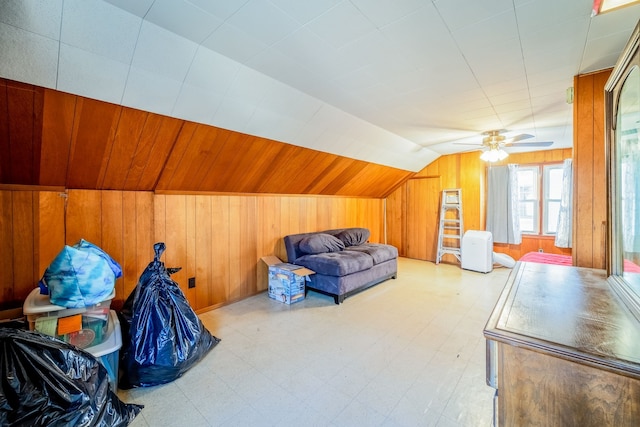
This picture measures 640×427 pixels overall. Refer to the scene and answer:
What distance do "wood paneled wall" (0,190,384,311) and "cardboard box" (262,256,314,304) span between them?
0.30 metres

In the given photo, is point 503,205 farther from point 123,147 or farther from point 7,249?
point 7,249

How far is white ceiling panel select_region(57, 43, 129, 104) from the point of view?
148cm

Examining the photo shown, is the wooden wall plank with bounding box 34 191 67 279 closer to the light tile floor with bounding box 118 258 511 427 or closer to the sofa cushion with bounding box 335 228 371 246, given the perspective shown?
the light tile floor with bounding box 118 258 511 427

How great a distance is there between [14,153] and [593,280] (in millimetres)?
3638

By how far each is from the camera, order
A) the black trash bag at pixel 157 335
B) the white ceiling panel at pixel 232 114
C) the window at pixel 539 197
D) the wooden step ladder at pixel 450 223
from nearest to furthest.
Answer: the black trash bag at pixel 157 335 < the white ceiling panel at pixel 232 114 < the window at pixel 539 197 < the wooden step ladder at pixel 450 223

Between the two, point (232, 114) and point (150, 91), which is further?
point (232, 114)

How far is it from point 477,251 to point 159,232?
483 cm

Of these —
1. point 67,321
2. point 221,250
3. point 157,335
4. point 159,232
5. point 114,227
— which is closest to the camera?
point 67,321

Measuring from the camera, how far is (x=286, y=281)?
10.7 feet

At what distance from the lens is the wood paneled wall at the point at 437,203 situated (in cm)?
506

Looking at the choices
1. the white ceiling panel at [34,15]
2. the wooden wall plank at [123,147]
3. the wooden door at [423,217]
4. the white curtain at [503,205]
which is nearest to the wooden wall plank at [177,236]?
the wooden wall plank at [123,147]

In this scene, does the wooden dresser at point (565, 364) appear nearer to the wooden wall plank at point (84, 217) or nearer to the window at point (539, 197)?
the wooden wall plank at point (84, 217)

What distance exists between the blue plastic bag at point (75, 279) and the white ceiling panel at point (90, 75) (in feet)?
3.10

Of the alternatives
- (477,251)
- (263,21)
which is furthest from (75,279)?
(477,251)
